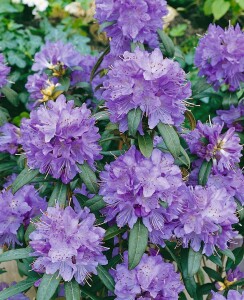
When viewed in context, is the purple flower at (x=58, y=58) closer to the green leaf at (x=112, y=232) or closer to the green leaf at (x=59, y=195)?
the green leaf at (x=59, y=195)

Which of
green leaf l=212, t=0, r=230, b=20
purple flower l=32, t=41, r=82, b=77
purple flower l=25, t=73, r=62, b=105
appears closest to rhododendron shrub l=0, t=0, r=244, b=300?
purple flower l=25, t=73, r=62, b=105

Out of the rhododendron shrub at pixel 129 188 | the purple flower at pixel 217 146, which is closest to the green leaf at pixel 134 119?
the rhododendron shrub at pixel 129 188

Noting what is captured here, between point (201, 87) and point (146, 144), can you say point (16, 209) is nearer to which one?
point (146, 144)

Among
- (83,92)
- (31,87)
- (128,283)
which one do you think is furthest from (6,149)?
(128,283)

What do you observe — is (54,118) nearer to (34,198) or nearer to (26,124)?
(26,124)

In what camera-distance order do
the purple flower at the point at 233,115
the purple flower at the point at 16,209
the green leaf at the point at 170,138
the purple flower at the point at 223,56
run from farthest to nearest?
the purple flower at the point at 233,115, the purple flower at the point at 223,56, the purple flower at the point at 16,209, the green leaf at the point at 170,138

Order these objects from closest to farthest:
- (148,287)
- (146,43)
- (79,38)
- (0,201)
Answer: (148,287) → (0,201) → (146,43) → (79,38)

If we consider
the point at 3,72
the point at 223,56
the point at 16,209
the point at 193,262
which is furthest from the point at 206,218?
the point at 3,72
